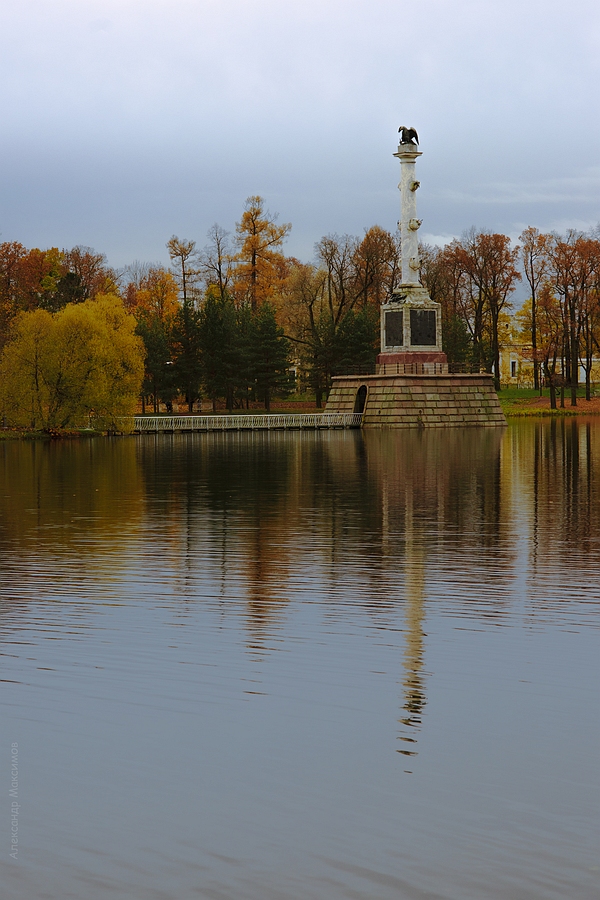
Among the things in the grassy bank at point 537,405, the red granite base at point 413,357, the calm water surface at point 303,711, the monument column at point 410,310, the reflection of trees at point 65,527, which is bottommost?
the calm water surface at point 303,711

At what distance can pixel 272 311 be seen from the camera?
83.6 m

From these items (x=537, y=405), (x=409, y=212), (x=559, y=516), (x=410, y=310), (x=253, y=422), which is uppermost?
(x=409, y=212)

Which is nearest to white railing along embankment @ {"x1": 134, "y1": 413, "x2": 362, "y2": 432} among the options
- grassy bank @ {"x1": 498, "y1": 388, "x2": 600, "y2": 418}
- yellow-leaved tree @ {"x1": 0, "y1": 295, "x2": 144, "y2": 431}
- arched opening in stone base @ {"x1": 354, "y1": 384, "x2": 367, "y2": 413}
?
arched opening in stone base @ {"x1": 354, "y1": 384, "x2": 367, "y2": 413}

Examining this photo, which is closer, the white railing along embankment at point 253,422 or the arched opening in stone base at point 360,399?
the white railing along embankment at point 253,422

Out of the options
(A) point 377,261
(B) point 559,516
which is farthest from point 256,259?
(B) point 559,516

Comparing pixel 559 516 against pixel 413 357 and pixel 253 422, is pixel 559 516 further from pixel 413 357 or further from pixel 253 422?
pixel 253 422

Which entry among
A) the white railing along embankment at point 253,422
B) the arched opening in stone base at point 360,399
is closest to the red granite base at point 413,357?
the arched opening in stone base at point 360,399

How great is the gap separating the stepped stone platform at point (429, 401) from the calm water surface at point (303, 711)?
48.0 metres

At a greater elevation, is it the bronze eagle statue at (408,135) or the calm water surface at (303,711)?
the bronze eagle statue at (408,135)

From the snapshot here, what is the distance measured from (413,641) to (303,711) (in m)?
2.40

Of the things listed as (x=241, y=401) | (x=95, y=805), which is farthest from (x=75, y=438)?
(x=95, y=805)

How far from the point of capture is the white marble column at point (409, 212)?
6725 cm

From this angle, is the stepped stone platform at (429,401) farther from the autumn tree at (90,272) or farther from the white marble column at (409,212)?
the autumn tree at (90,272)

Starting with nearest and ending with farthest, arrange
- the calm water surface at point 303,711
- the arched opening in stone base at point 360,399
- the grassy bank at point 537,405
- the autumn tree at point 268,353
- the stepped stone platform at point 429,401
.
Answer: the calm water surface at point 303,711 < the stepped stone platform at point 429,401 < the arched opening in stone base at point 360,399 < the autumn tree at point 268,353 < the grassy bank at point 537,405
